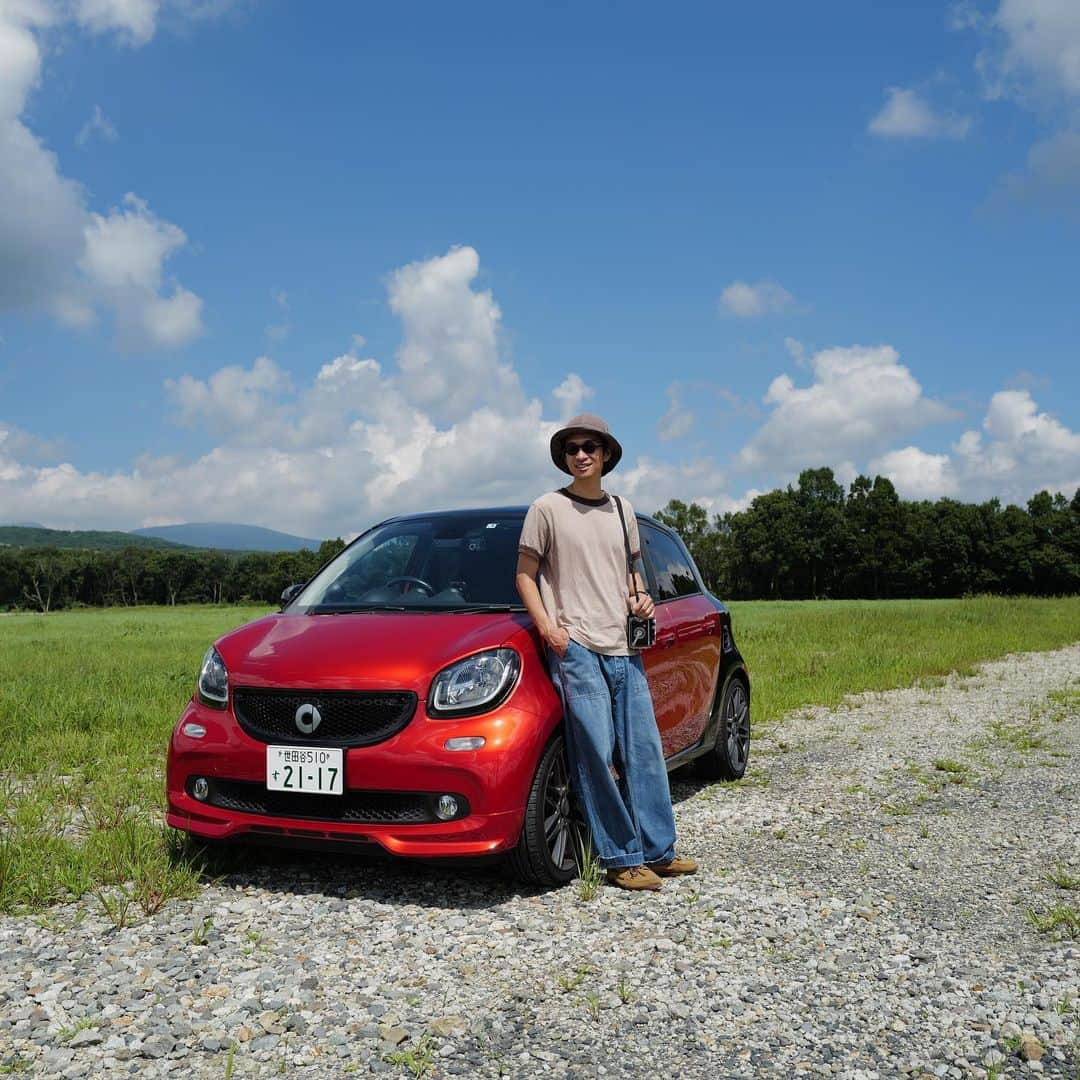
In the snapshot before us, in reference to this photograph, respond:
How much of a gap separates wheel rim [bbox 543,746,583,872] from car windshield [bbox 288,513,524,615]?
0.85 metres

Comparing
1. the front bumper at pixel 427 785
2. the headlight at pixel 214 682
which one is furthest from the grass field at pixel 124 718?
the headlight at pixel 214 682

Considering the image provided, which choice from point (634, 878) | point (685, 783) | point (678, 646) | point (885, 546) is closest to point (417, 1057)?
point (634, 878)

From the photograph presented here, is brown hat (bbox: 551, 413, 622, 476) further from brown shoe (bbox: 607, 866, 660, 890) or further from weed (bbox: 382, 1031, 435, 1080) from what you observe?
weed (bbox: 382, 1031, 435, 1080)

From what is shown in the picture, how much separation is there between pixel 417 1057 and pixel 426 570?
2943mm

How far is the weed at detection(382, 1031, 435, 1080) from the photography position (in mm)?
2980

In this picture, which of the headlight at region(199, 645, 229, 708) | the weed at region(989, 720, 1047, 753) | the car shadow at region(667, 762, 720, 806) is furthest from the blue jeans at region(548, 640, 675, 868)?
the weed at region(989, 720, 1047, 753)

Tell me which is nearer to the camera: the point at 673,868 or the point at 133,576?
the point at 673,868

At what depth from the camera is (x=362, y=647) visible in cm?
455

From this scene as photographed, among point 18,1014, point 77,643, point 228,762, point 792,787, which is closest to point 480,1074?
point 18,1014

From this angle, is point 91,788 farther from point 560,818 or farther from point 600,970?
point 600,970

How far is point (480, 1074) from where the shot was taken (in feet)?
9.68

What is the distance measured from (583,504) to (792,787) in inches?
131

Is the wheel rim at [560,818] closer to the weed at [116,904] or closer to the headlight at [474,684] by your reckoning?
the headlight at [474,684]

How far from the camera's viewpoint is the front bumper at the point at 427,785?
166 inches
